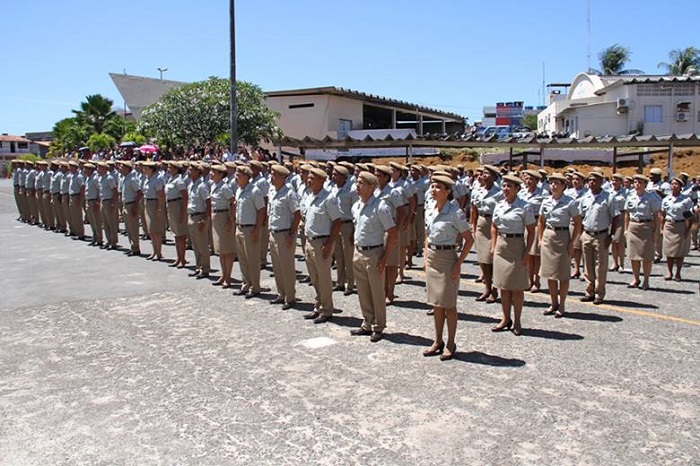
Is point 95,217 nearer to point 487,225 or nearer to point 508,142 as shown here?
point 487,225

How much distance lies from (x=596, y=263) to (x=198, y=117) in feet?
80.3

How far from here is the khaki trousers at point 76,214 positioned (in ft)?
53.3

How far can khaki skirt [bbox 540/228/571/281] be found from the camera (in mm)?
8461

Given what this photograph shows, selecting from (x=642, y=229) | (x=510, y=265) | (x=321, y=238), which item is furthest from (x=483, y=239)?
(x=642, y=229)

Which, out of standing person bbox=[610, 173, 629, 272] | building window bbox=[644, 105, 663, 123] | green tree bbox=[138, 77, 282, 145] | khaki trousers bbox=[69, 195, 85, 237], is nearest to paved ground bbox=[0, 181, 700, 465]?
standing person bbox=[610, 173, 629, 272]

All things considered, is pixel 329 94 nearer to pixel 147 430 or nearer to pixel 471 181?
pixel 471 181

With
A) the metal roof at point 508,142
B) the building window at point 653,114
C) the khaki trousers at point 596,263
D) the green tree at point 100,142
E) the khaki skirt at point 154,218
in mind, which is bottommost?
the khaki trousers at point 596,263

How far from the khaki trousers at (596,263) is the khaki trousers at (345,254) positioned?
348 centimetres

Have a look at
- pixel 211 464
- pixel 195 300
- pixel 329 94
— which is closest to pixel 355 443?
pixel 211 464

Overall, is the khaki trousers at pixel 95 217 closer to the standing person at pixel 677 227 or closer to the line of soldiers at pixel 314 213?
the line of soldiers at pixel 314 213

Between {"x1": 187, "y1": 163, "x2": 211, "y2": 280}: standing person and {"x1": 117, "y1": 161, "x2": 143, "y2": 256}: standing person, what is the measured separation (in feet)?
9.00

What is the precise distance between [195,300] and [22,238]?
9.87m

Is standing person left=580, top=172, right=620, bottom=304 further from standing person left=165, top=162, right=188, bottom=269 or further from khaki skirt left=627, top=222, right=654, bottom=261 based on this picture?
standing person left=165, top=162, right=188, bottom=269

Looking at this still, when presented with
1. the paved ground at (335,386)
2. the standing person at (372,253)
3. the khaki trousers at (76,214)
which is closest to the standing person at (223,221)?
the paved ground at (335,386)
